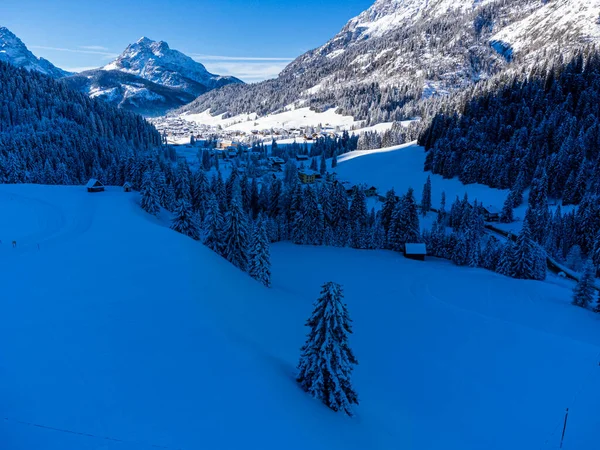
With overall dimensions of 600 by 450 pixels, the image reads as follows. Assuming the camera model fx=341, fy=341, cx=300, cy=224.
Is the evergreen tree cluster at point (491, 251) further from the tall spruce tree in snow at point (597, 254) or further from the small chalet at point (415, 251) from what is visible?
the tall spruce tree in snow at point (597, 254)

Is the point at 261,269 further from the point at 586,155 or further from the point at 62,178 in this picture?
the point at 586,155

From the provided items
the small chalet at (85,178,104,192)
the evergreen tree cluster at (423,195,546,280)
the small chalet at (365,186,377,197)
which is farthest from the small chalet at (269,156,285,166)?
the evergreen tree cluster at (423,195,546,280)

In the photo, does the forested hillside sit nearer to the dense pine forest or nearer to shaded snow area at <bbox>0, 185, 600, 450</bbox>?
shaded snow area at <bbox>0, 185, 600, 450</bbox>

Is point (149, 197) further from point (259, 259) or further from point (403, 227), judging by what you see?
point (403, 227)

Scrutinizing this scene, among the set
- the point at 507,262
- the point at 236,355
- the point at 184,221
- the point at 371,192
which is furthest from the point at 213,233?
the point at 371,192

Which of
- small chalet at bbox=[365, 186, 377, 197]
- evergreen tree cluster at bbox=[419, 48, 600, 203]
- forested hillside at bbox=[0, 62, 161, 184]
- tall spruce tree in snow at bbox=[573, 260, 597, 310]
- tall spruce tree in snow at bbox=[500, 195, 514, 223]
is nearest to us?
tall spruce tree in snow at bbox=[573, 260, 597, 310]

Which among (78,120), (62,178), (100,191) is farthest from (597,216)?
(78,120)

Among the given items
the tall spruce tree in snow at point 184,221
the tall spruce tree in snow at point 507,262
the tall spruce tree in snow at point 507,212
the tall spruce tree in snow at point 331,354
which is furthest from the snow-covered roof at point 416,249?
the tall spruce tree in snow at point 331,354
